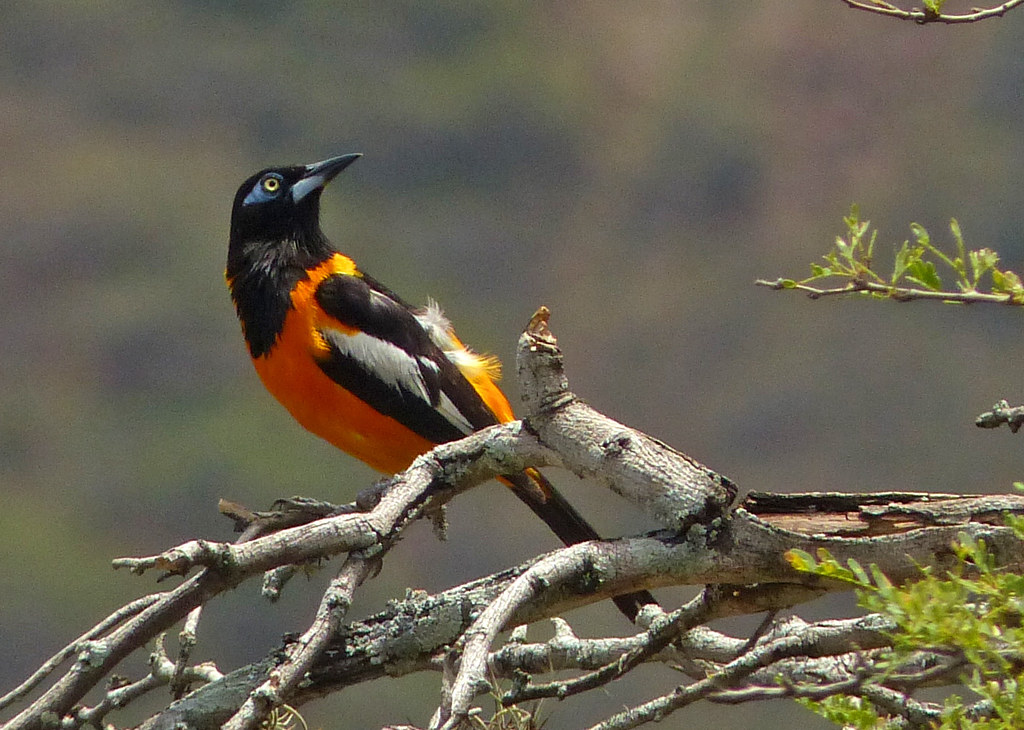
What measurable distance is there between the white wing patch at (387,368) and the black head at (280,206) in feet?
2.21

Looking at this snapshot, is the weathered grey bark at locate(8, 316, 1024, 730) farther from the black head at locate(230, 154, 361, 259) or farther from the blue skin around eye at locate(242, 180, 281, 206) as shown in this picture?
the blue skin around eye at locate(242, 180, 281, 206)

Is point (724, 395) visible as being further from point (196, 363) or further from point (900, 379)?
point (196, 363)

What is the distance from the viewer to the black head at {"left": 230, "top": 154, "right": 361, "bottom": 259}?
5586 mm

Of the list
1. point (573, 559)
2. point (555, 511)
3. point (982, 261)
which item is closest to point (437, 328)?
point (555, 511)

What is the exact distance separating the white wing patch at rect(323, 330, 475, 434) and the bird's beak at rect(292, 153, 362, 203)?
2.75ft

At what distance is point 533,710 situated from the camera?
2570mm

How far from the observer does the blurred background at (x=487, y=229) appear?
41094 mm

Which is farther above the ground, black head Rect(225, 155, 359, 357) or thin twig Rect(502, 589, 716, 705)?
black head Rect(225, 155, 359, 357)

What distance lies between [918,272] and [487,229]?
49898 mm

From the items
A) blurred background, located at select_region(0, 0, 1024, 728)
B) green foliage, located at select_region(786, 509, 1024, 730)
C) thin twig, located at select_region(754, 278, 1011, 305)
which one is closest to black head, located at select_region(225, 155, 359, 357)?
thin twig, located at select_region(754, 278, 1011, 305)

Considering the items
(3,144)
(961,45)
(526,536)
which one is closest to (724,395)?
(526,536)

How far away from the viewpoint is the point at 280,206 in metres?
5.62

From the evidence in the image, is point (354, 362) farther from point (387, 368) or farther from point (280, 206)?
point (280, 206)

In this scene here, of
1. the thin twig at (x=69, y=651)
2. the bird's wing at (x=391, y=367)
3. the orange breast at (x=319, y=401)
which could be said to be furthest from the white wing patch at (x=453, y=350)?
the thin twig at (x=69, y=651)
